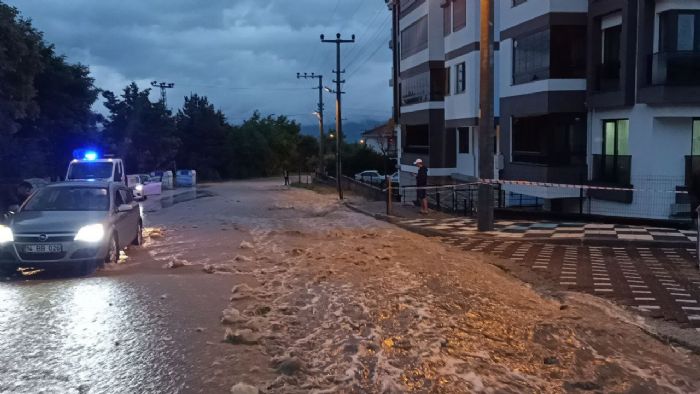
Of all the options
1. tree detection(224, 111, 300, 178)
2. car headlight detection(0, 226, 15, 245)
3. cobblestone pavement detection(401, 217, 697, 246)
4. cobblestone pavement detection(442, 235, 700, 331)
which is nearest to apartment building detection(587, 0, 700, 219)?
cobblestone pavement detection(401, 217, 697, 246)

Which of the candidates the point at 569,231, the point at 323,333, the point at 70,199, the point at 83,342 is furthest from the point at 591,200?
the point at 83,342

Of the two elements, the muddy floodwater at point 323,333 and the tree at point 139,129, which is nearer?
the muddy floodwater at point 323,333

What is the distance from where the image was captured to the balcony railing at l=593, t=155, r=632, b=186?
1864cm

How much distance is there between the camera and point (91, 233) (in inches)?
414

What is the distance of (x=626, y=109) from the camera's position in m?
18.7

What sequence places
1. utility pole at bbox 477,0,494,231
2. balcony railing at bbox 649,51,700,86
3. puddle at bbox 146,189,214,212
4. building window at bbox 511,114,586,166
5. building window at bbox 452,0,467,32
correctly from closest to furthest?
1. utility pole at bbox 477,0,494,231
2. balcony railing at bbox 649,51,700,86
3. building window at bbox 511,114,586,166
4. building window at bbox 452,0,467,32
5. puddle at bbox 146,189,214,212

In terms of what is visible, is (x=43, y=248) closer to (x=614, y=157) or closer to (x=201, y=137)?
(x=614, y=157)

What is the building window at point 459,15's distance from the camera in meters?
28.7

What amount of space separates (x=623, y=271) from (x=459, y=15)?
21.5 metres

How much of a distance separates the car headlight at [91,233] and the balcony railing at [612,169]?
1421cm

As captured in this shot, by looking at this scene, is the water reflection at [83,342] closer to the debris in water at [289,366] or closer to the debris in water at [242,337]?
the debris in water at [242,337]

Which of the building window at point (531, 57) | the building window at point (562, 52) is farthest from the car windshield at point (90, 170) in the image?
the building window at point (562, 52)

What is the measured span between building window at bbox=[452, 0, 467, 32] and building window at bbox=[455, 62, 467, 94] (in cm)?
169

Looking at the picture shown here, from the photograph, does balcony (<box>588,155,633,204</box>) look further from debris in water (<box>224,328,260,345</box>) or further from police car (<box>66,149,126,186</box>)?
police car (<box>66,149,126,186</box>)
